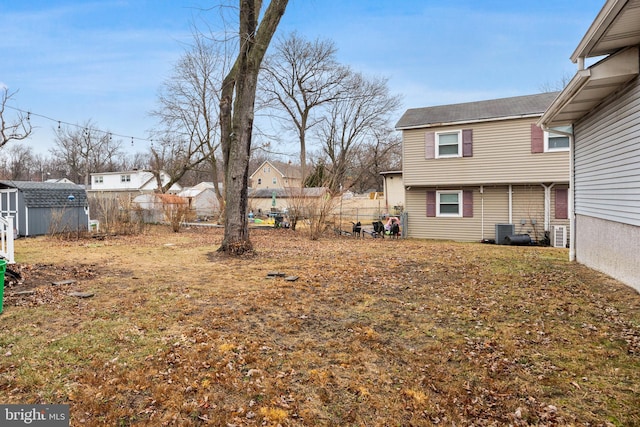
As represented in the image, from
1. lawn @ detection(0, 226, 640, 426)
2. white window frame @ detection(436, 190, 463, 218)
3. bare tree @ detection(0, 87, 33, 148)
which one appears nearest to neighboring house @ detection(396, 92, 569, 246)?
white window frame @ detection(436, 190, 463, 218)

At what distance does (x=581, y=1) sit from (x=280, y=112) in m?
21.5

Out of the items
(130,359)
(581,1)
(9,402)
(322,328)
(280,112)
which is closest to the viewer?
(9,402)

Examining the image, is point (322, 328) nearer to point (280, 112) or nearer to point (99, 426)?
point (99, 426)

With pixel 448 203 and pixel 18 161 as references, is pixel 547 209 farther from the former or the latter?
pixel 18 161

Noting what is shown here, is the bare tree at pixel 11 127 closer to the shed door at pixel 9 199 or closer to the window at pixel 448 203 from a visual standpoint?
the shed door at pixel 9 199

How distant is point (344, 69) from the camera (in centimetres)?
2956

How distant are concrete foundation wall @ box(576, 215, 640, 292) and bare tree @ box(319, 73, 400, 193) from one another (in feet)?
78.9

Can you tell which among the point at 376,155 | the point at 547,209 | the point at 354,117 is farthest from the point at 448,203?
the point at 376,155

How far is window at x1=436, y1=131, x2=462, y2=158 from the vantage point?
13.9 m

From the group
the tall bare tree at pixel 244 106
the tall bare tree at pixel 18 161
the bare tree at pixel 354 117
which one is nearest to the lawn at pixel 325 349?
the tall bare tree at pixel 244 106

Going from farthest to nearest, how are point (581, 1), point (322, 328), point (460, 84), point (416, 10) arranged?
1. point (460, 84)
2. point (416, 10)
3. point (581, 1)
4. point (322, 328)

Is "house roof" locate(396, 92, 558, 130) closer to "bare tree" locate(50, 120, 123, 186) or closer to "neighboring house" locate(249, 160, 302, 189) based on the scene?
"neighboring house" locate(249, 160, 302, 189)

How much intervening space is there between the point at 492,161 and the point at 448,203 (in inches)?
89.7

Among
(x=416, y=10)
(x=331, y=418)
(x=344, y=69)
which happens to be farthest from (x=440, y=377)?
(x=344, y=69)
